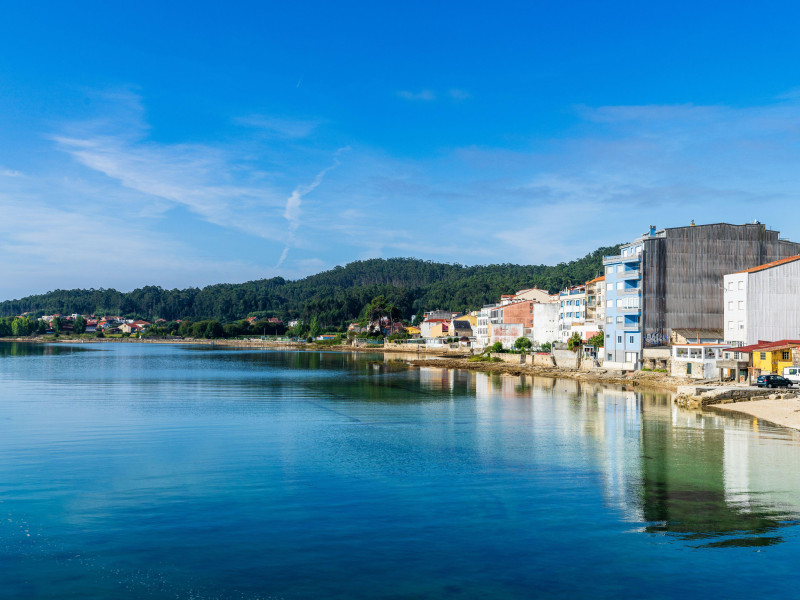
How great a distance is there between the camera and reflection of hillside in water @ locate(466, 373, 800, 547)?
17656 millimetres

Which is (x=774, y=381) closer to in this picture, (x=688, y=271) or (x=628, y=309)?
(x=628, y=309)

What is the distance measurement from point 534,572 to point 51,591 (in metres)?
10.0

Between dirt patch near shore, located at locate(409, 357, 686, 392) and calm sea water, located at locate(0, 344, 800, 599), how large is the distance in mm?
20367

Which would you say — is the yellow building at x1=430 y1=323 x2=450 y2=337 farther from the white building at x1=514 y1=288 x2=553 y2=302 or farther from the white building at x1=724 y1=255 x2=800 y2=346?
the white building at x1=724 y1=255 x2=800 y2=346

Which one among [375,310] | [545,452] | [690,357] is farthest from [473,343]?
[545,452]

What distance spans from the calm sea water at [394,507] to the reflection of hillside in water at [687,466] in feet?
0.33

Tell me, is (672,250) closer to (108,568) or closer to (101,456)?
(101,456)

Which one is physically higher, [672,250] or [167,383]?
[672,250]

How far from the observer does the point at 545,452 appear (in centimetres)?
2792

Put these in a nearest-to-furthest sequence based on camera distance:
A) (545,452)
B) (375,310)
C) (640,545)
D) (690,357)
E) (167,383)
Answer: (640,545) < (545,452) < (690,357) < (167,383) < (375,310)

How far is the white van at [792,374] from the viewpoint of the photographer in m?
46.0

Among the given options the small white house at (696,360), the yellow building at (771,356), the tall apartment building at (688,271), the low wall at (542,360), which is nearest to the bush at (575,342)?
the low wall at (542,360)

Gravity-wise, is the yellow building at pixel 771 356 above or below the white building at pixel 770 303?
below

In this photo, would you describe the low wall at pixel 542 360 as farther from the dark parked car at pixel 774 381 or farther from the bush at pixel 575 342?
the dark parked car at pixel 774 381
